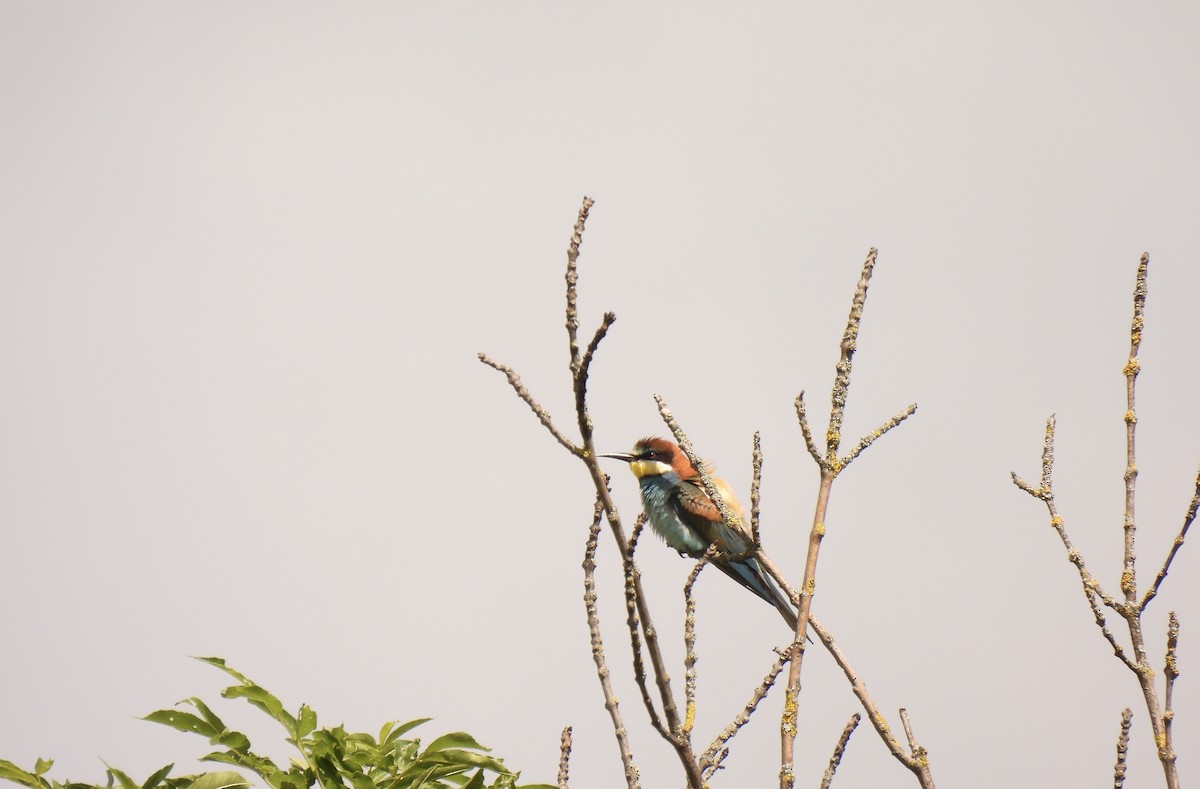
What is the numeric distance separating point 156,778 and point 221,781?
0.45 feet

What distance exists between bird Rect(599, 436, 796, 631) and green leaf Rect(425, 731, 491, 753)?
267 inches

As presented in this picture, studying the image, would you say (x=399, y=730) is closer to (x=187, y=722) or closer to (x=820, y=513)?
(x=187, y=722)

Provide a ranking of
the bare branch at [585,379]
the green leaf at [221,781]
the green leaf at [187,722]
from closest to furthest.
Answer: the bare branch at [585,379] < the green leaf at [221,781] < the green leaf at [187,722]

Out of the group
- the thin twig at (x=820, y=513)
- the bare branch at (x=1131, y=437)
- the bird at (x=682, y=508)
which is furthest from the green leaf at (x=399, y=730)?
the bird at (x=682, y=508)

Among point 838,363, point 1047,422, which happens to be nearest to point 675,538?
point 1047,422

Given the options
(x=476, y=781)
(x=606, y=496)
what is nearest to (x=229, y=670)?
(x=476, y=781)

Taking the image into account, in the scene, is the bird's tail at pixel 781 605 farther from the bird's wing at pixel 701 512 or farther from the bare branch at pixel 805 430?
the bare branch at pixel 805 430

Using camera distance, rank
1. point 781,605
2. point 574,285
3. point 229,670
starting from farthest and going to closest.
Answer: point 781,605
point 229,670
point 574,285

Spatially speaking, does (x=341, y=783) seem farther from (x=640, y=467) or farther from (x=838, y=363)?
(x=640, y=467)

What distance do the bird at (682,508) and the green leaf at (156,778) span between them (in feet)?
23.3

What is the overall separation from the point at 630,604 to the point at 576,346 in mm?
501

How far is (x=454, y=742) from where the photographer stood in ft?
8.61

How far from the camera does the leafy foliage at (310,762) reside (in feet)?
8.13

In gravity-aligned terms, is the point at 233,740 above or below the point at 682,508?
below
